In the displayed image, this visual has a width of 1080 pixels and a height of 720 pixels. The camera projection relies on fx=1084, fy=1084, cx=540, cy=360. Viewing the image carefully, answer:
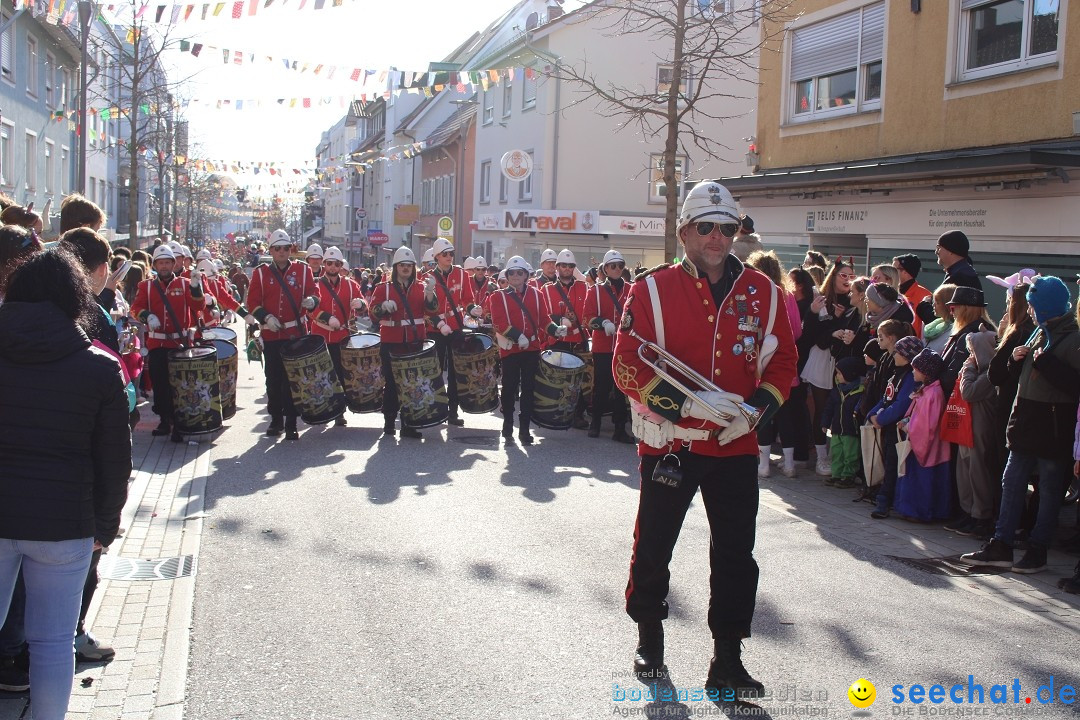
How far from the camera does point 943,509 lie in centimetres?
812

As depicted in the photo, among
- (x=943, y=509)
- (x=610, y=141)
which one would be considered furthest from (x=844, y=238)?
(x=610, y=141)

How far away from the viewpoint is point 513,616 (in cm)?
564

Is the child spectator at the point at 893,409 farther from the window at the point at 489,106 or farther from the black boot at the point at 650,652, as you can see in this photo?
the window at the point at 489,106

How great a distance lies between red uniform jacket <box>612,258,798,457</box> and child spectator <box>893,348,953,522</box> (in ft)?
12.3

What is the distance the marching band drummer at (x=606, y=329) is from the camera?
11844mm

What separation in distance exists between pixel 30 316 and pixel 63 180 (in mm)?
31076

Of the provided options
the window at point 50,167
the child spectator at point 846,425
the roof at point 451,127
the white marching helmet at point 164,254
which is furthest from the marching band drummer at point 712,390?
the roof at point 451,127

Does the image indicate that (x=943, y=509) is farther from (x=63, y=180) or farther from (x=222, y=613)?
(x=63, y=180)

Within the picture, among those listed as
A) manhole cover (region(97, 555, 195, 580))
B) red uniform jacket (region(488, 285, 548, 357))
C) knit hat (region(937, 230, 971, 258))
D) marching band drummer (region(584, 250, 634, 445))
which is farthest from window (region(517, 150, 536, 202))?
manhole cover (region(97, 555, 195, 580))

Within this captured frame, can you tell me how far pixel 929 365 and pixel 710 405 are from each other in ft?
14.0

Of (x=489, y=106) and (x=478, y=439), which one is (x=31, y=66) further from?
(x=478, y=439)

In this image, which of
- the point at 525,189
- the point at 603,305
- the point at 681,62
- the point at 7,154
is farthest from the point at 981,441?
the point at 525,189

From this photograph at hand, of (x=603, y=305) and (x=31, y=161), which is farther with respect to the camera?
(x=31, y=161)

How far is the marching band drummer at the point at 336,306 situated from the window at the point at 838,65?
26.8ft
